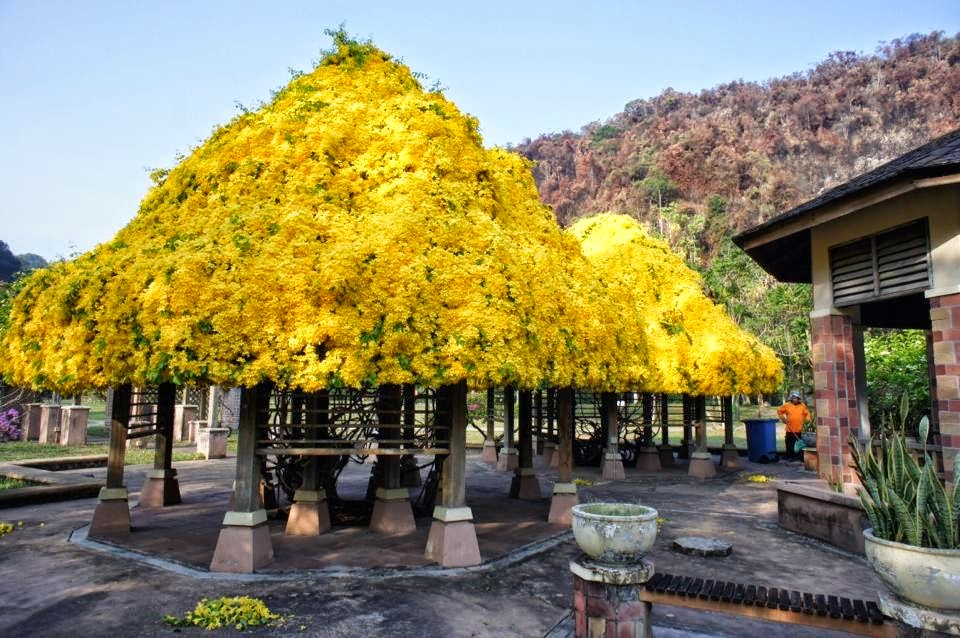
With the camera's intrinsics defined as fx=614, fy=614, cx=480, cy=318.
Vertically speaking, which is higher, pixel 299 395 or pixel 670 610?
pixel 299 395

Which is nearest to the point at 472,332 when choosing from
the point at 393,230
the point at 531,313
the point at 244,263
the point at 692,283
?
the point at 531,313

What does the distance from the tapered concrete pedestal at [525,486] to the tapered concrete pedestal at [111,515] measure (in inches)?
310

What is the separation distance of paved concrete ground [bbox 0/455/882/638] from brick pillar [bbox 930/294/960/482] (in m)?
2.11

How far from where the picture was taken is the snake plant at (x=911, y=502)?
4.58 m

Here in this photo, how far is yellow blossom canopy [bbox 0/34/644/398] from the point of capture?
Result: 7.64 m

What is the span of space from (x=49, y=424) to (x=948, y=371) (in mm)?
30283

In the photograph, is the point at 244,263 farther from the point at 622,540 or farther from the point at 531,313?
the point at 622,540

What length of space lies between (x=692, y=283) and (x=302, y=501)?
13.2 meters

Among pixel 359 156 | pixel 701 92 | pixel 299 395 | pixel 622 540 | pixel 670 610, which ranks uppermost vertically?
pixel 701 92

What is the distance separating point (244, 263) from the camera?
791cm

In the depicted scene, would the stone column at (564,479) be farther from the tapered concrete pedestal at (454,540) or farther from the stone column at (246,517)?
the stone column at (246,517)

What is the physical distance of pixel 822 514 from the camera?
10.3m

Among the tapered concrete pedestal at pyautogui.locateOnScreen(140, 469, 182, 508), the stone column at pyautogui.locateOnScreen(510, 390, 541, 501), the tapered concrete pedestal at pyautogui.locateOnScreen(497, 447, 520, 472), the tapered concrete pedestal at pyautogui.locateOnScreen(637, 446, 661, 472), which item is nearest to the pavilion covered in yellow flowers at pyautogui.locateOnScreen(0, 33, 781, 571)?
the stone column at pyautogui.locateOnScreen(510, 390, 541, 501)

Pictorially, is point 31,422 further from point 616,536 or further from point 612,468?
point 616,536
